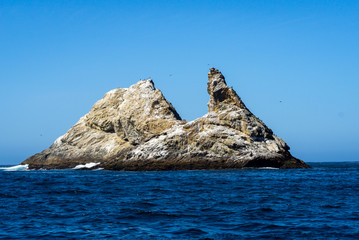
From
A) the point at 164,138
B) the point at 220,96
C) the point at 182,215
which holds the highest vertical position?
the point at 220,96

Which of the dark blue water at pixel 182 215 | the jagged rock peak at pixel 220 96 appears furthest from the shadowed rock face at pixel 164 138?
the dark blue water at pixel 182 215

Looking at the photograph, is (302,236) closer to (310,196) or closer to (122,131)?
(310,196)

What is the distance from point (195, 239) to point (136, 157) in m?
60.9

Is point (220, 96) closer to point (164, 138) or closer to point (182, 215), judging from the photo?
point (164, 138)

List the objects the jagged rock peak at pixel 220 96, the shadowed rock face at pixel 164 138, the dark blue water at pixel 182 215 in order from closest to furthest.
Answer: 1. the dark blue water at pixel 182 215
2. the shadowed rock face at pixel 164 138
3. the jagged rock peak at pixel 220 96

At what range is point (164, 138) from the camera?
3056 inches

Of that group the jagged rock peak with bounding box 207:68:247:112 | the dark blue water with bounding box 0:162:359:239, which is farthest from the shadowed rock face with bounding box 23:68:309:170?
the dark blue water with bounding box 0:162:359:239

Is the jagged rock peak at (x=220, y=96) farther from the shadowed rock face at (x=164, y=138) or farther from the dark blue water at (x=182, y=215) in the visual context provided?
the dark blue water at (x=182, y=215)

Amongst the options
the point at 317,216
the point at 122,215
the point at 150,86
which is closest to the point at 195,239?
the point at 122,215

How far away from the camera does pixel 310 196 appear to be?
3109 centimetres

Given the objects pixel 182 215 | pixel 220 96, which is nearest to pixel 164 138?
pixel 220 96

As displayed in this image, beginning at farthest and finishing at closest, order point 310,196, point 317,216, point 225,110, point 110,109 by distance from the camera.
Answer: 1. point 110,109
2. point 225,110
3. point 310,196
4. point 317,216

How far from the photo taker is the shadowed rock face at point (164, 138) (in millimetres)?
73938

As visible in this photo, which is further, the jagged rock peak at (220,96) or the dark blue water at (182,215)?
the jagged rock peak at (220,96)
